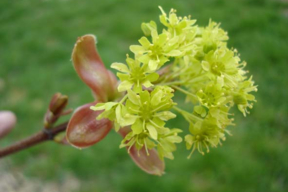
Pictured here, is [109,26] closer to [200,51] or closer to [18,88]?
[18,88]

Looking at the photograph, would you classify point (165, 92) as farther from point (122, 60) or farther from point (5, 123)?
point (122, 60)

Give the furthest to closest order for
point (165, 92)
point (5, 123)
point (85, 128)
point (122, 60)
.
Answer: point (122, 60) < point (5, 123) < point (85, 128) < point (165, 92)

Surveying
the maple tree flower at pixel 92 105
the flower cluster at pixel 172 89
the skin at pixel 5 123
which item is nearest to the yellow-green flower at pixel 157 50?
the flower cluster at pixel 172 89

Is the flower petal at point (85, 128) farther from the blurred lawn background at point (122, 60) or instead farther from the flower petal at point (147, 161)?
the blurred lawn background at point (122, 60)

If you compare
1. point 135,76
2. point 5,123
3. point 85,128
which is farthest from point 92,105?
point 5,123

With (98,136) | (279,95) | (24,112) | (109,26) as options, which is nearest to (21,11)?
(109,26)

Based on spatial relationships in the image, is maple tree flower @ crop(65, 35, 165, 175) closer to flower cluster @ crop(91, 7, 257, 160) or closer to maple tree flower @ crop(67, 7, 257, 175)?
maple tree flower @ crop(67, 7, 257, 175)

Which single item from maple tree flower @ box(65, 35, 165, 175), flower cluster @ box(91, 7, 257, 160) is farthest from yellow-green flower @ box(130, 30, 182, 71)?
maple tree flower @ box(65, 35, 165, 175)
